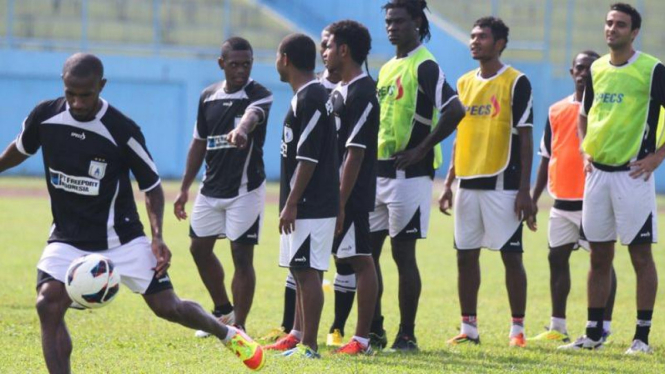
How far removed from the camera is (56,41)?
33.7 m

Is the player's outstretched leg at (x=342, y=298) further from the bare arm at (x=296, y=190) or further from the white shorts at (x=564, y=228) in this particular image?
the white shorts at (x=564, y=228)

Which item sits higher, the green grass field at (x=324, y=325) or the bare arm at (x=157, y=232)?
the bare arm at (x=157, y=232)

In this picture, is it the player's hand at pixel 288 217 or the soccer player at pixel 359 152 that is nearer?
the player's hand at pixel 288 217

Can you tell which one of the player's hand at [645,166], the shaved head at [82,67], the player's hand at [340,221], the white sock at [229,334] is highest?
the shaved head at [82,67]

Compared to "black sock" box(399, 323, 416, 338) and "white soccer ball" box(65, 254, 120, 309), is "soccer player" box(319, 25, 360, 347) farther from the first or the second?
"white soccer ball" box(65, 254, 120, 309)

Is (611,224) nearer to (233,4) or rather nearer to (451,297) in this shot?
(451,297)

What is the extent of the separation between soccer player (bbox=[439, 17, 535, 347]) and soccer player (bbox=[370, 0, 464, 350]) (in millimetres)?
533

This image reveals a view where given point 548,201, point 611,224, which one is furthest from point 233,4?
point 611,224

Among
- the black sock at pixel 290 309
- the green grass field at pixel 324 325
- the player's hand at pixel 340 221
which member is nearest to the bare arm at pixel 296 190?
the player's hand at pixel 340 221

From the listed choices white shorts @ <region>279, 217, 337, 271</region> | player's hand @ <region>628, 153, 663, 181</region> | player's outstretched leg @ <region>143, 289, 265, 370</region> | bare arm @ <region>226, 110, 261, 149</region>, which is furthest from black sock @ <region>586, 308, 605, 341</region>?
player's outstretched leg @ <region>143, 289, 265, 370</region>

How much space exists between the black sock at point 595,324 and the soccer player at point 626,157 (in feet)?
0.32

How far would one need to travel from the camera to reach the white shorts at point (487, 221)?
930cm

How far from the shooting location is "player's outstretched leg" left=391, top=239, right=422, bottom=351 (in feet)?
28.6

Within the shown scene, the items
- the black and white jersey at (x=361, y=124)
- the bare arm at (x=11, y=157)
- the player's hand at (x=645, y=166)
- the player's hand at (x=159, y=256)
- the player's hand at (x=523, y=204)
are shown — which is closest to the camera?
the player's hand at (x=159, y=256)
